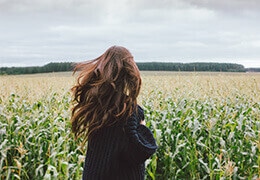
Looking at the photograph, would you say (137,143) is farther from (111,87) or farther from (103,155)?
(111,87)

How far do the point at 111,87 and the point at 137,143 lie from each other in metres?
0.42

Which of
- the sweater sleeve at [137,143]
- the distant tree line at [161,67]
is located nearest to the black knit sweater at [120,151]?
the sweater sleeve at [137,143]

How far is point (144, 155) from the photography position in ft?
7.64

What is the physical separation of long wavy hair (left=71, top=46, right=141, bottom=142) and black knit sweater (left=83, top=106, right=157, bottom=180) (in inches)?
2.6

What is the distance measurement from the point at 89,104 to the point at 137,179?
64cm

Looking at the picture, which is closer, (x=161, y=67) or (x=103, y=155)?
(x=103, y=155)

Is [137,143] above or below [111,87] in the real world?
below

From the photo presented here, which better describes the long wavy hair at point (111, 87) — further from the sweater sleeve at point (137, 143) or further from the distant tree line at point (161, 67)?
the distant tree line at point (161, 67)

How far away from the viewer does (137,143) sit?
2.30 meters

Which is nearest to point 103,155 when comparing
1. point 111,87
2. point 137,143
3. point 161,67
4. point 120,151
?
point 120,151

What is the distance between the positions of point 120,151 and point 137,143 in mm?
133

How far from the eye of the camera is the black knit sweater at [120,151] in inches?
91.4

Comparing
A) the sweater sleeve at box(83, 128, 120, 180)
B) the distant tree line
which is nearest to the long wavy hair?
the sweater sleeve at box(83, 128, 120, 180)

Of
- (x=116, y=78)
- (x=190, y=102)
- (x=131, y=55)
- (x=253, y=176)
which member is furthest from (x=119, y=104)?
(x=190, y=102)
